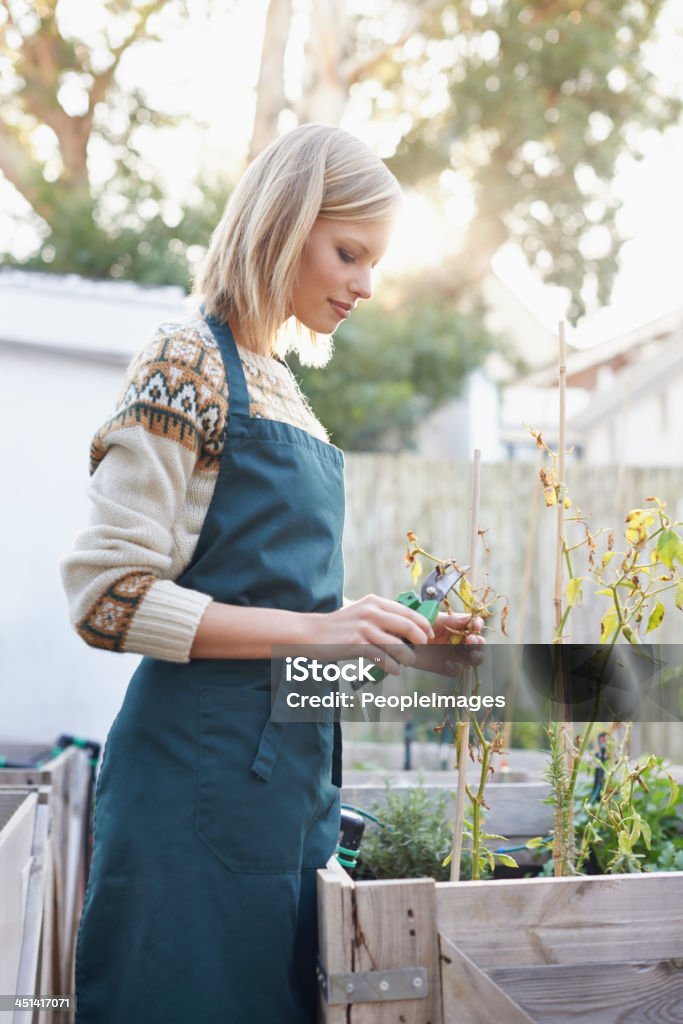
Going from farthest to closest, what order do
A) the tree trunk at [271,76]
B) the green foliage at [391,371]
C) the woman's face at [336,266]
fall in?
the green foliage at [391,371], the tree trunk at [271,76], the woman's face at [336,266]

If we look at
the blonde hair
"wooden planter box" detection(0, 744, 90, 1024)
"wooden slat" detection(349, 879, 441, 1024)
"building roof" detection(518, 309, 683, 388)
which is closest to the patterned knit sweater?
the blonde hair

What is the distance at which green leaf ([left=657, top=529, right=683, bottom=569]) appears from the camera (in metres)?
1.36

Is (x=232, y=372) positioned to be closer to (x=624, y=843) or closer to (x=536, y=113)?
(x=624, y=843)

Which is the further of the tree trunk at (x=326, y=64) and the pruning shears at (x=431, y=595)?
the tree trunk at (x=326, y=64)

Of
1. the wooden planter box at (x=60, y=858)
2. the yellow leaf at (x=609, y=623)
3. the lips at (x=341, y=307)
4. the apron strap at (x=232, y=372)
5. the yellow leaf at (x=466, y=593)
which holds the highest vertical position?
the lips at (x=341, y=307)

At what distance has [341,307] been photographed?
1362mm

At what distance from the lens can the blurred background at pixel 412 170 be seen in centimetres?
630

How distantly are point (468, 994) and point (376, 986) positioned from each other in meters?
0.10

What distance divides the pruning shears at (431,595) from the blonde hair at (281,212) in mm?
377

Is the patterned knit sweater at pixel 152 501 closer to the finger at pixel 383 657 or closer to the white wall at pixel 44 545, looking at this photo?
the finger at pixel 383 657

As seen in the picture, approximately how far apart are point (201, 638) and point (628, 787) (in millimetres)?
956

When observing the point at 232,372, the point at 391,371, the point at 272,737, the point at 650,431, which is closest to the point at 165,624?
the point at 272,737

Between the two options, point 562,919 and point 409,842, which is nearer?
point 562,919

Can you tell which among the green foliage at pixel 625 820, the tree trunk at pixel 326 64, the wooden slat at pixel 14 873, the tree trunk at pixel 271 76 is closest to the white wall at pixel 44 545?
the wooden slat at pixel 14 873
